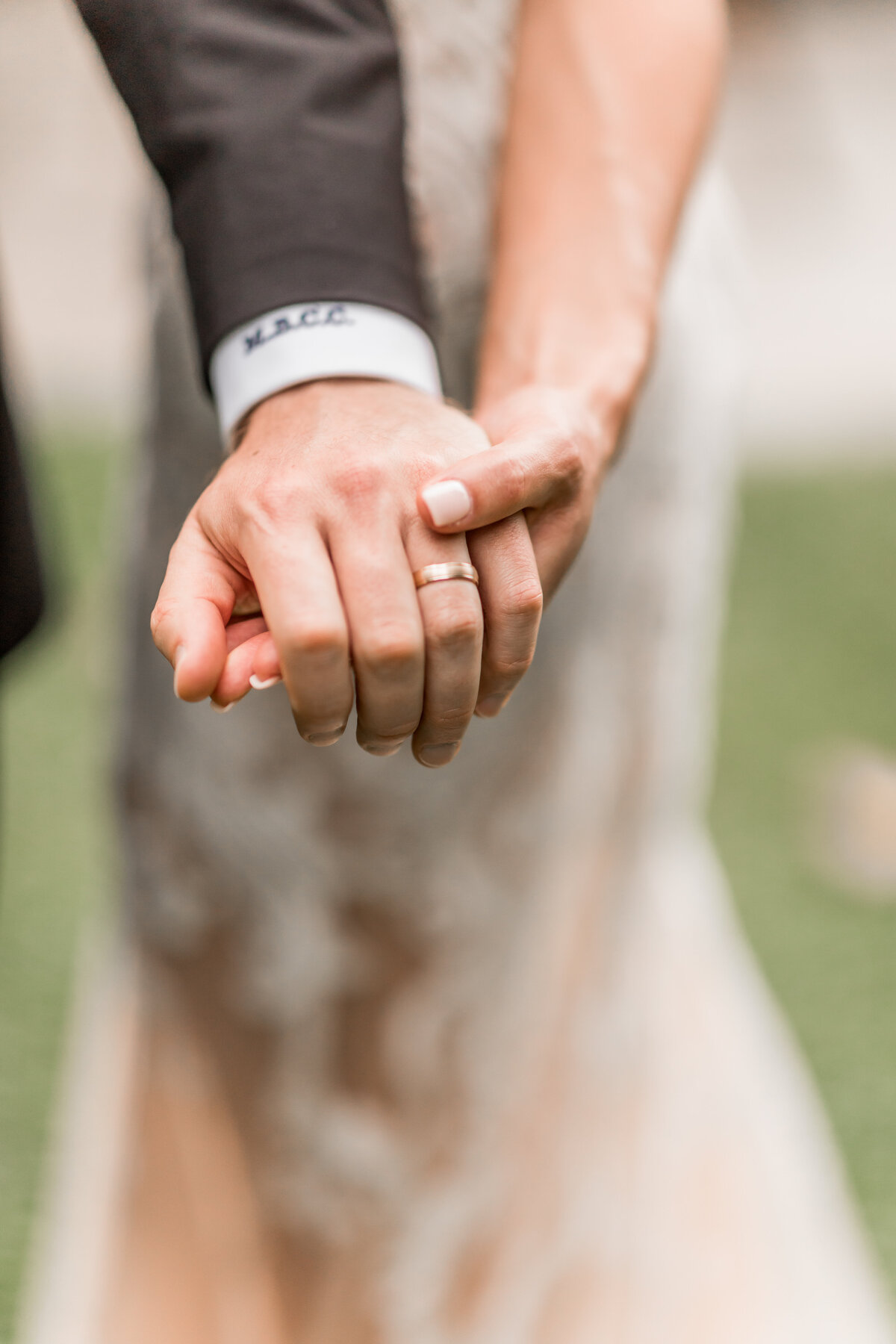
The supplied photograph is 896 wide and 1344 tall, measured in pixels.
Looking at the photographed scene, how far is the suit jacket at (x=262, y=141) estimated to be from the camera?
44cm

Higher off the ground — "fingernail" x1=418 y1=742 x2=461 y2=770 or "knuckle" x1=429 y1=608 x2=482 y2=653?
"knuckle" x1=429 y1=608 x2=482 y2=653

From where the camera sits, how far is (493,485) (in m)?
0.39

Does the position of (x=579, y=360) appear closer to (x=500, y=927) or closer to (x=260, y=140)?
→ (x=260, y=140)

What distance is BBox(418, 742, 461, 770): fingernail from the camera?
42 centimetres

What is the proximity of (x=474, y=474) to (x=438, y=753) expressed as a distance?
106mm

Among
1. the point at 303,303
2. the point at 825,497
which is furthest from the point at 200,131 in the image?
the point at 825,497

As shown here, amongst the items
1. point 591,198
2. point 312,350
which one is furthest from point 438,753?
point 591,198

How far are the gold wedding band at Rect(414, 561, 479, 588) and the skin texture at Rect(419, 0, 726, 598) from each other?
11cm

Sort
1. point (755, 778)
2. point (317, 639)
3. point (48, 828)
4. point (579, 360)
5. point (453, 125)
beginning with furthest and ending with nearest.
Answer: point (755, 778)
point (48, 828)
point (453, 125)
point (579, 360)
point (317, 639)

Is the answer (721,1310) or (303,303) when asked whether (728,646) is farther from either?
(303,303)

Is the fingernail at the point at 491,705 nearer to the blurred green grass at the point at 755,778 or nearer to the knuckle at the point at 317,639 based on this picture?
the knuckle at the point at 317,639

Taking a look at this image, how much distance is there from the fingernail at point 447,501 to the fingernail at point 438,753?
85mm

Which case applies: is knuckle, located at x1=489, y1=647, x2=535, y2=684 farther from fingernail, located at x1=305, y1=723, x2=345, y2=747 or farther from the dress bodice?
the dress bodice

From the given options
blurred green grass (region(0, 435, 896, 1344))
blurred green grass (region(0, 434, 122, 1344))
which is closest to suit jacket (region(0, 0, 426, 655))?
blurred green grass (region(0, 434, 122, 1344))
